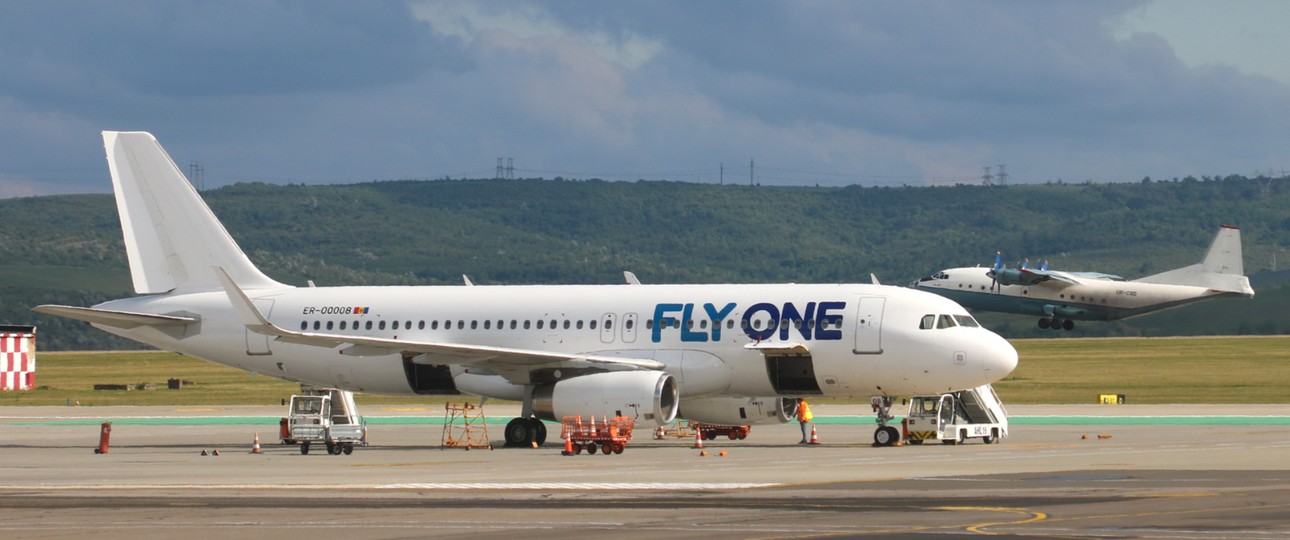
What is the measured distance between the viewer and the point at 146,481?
3253 centimetres

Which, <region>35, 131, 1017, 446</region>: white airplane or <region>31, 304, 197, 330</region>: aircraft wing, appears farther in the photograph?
<region>31, 304, 197, 330</region>: aircraft wing

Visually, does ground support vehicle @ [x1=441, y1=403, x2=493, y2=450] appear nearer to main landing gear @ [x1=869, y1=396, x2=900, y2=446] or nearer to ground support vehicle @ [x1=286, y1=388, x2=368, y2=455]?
ground support vehicle @ [x1=286, y1=388, x2=368, y2=455]

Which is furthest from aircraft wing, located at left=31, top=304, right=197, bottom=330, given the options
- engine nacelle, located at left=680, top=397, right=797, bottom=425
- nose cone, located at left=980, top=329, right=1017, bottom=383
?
nose cone, located at left=980, top=329, right=1017, bottom=383

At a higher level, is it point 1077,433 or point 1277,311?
point 1277,311

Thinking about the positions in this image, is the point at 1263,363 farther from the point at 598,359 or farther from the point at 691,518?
the point at 691,518

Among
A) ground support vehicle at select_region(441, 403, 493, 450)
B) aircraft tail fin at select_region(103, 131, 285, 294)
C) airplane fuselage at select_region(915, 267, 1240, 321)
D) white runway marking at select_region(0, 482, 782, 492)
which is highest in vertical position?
airplane fuselage at select_region(915, 267, 1240, 321)

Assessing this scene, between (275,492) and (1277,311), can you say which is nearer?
(275,492)

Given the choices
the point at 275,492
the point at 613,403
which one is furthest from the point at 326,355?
the point at 275,492

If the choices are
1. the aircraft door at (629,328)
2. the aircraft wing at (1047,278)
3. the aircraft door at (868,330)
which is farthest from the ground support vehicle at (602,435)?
the aircraft wing at (1047,278)

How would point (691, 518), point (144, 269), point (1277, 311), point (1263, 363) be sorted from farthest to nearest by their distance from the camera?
point (1277, 311)
point (1263, 363)
point (144, 269)
point (691, 518)

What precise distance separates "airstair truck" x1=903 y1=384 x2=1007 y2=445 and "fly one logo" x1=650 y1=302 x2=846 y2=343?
10.7ft

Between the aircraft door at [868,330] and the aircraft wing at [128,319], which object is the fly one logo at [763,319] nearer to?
the aircraft door at [868,330]

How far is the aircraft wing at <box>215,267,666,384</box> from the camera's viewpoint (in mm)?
42375

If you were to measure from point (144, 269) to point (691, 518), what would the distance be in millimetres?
31378
